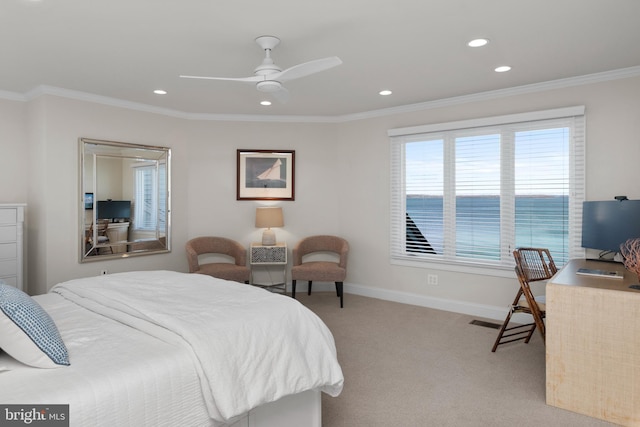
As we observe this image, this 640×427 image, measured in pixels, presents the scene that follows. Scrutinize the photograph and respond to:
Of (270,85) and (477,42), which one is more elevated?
(477,42)

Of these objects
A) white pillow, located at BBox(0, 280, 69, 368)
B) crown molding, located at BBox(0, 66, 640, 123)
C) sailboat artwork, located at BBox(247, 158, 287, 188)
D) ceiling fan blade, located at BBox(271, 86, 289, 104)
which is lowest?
white pillow, located at BBox(0, 280, 69, 368)

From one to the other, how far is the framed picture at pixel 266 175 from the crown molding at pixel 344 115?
0.50m

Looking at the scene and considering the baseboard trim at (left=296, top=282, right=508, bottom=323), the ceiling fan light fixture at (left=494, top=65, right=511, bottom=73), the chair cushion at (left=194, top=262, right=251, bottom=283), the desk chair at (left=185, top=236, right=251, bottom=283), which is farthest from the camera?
the desk chair at (left=185, top=236, right=251, bottom=283)

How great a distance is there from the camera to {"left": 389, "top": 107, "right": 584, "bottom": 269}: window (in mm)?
4039

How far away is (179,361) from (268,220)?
3721mm

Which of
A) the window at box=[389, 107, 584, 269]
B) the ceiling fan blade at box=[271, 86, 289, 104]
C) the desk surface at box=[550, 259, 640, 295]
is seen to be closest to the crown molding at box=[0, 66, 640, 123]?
the window at box=[389, 107, 584, 269]

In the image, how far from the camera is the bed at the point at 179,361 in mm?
1401

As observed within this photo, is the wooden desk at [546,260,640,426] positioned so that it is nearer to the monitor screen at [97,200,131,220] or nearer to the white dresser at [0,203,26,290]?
the monitor screen at [97,200,131,220]

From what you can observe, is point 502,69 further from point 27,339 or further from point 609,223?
point 27,339

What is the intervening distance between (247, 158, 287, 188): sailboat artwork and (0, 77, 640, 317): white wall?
0.24 meters

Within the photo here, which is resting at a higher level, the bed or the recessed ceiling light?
the recessed ceiling light

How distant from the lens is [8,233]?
397 cm

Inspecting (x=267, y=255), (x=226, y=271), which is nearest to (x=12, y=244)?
(x=226, y=271)

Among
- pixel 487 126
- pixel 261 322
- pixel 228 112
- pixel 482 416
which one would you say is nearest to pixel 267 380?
pixel 261 322
